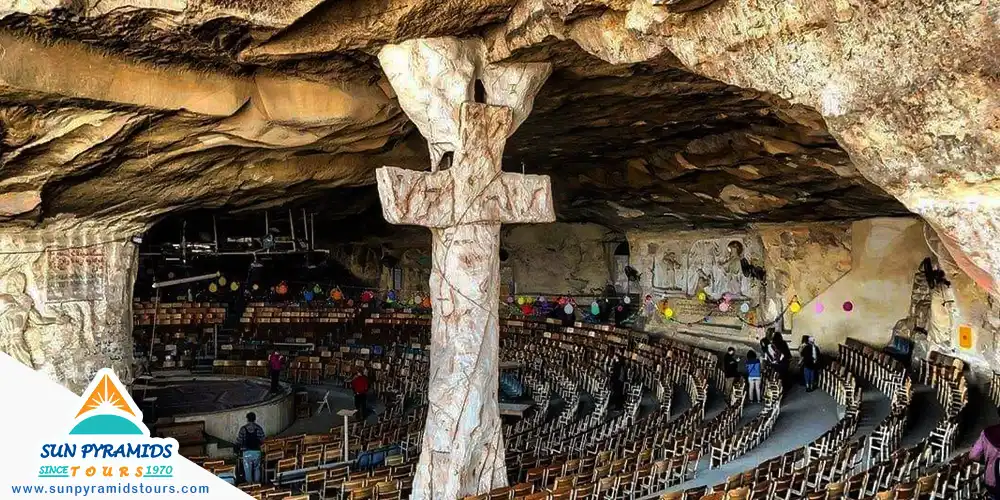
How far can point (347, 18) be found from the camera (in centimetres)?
910

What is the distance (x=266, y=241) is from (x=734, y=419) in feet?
29.9

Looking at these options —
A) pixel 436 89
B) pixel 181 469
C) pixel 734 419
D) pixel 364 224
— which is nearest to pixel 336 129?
pixel 436 89

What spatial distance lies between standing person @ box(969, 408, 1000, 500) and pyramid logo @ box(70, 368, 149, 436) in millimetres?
8912

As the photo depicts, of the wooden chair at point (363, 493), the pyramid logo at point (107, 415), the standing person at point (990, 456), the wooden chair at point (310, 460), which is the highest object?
the pyramid logo at point (107, 415)

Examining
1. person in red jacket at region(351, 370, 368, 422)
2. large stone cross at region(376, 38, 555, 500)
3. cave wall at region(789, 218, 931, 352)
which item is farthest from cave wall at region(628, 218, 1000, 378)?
person in red jacket at region(351, 370, 368, 422)

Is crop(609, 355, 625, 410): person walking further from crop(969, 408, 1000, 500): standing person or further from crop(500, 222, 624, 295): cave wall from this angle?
crop(500, 222, 624, 295): cave wall

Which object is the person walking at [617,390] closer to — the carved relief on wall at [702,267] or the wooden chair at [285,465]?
the carved relief on wall at [702,267]

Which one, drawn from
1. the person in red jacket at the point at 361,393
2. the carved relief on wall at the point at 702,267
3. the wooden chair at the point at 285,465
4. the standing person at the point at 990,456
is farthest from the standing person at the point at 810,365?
the wooden chair at the point at 285,465

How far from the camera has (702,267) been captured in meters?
22.7

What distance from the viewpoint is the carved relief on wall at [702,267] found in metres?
21.8

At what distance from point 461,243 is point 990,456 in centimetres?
603

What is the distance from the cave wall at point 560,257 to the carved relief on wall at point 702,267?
221 centimetres

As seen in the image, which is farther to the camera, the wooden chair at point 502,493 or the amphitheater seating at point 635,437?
the amphitheater seating at point 635,437

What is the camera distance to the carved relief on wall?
21812mm
